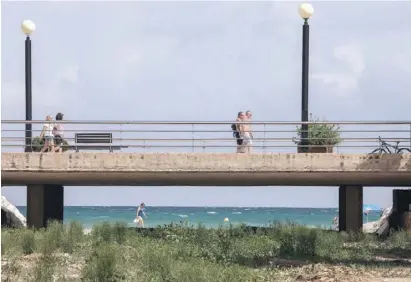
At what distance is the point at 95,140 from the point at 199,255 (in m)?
5.42

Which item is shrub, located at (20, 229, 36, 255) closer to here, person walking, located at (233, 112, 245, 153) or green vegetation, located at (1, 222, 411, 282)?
green vegetation, located at (1, 222, 411, 282)

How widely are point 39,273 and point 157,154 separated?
8403mm

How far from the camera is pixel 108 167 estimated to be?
81.4ft

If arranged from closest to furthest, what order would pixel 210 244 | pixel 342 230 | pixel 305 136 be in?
1. pixel 210 244
2. pixel 305 136
3. pixel 342 230

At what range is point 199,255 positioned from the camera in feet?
71.3

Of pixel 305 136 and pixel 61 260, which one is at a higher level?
pixel 305 136

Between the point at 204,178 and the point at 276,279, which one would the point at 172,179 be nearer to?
the point at 204,178

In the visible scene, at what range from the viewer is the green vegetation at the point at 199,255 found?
17125mm

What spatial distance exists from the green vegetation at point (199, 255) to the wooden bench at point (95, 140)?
2.21m

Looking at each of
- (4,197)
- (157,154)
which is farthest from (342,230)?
(4,197)

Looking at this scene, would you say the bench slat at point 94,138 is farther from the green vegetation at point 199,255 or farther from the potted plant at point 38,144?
the green vegetation at point 199,255

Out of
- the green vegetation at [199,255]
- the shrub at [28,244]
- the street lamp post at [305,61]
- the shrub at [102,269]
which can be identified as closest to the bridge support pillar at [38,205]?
the green vegetation at [199,255]

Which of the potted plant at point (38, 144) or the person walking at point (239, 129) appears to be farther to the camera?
the potted plant at point (38, 144)

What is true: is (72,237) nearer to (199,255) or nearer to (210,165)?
(199,255)
